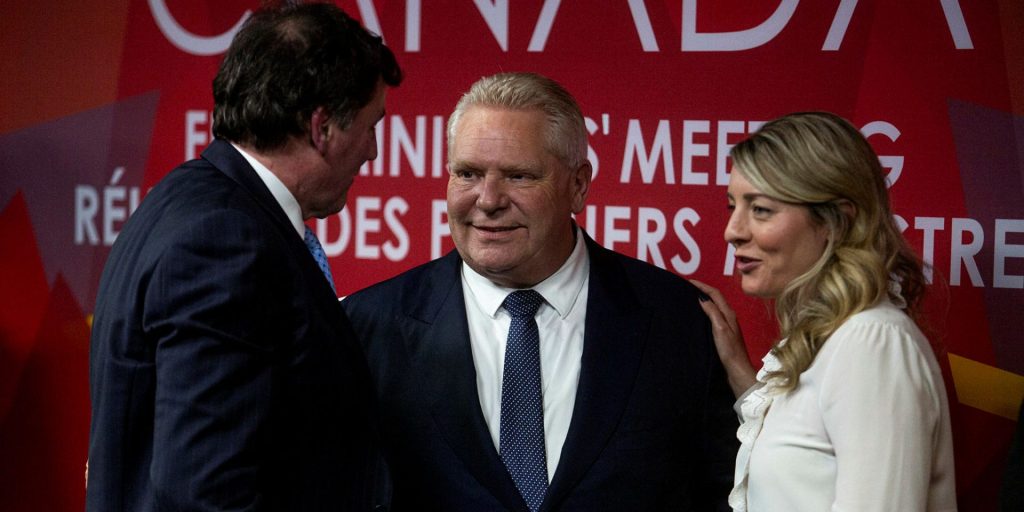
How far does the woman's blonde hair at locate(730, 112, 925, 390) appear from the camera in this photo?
A: 172 cm

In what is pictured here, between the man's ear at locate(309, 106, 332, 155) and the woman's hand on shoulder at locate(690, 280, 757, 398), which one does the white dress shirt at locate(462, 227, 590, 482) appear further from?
the man's ear at locate(309, 106, 332, 155)

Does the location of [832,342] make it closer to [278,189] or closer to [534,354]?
[534,354]

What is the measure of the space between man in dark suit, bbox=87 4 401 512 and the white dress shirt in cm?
48

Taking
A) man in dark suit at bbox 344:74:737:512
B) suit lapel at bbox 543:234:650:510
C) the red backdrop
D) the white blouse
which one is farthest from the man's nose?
the red backdrop

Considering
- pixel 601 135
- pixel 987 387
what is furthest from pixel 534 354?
pixel 987 387

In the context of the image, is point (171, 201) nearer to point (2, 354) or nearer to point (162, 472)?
point (162, 472)

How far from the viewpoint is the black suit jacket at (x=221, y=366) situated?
1402mm

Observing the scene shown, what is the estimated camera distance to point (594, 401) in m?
2.03

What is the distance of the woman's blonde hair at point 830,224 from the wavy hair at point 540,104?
0.47m

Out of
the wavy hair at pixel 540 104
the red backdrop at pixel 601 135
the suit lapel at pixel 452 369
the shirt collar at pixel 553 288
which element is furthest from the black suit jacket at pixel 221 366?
the red backdrop at pixel 601 135

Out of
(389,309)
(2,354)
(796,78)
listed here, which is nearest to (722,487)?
(389,309)

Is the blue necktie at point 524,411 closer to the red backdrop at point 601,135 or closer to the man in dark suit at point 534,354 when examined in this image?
the man in dark suit at point 534,354

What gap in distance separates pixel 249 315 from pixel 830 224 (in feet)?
3.05

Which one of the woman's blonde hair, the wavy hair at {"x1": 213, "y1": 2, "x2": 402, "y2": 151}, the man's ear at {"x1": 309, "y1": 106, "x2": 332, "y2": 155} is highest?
the wavy hair at {"x1": 213, "y1": 2, "x2": 402, "y2": 151}
